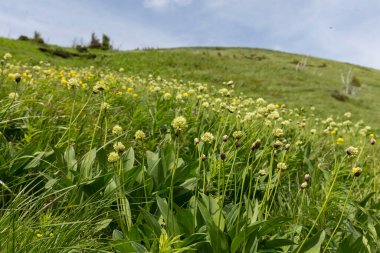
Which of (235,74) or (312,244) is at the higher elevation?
(312,244)

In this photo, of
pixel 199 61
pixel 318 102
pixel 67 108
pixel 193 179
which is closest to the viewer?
Result: pixel 193 179

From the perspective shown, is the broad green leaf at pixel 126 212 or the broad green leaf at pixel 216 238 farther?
the broad green leaf at pixel 126 212

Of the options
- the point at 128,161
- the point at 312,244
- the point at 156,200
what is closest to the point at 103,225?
the point at 156,200

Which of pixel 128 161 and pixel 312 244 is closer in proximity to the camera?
pixel 312 244

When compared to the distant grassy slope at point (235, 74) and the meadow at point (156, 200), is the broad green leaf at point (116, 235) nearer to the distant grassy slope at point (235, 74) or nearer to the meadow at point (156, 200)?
the meadow at point (156, 200)

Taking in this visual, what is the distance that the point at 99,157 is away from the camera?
265 cm

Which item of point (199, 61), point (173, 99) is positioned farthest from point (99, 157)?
point (199, 61)

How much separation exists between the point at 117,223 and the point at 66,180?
470 millimetres

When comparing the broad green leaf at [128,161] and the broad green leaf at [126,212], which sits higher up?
the broad green leaf at [128,161]

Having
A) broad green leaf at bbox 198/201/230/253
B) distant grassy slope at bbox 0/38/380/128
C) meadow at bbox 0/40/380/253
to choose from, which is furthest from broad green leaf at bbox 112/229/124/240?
distant grassy slope at bbox 0/38/380/128

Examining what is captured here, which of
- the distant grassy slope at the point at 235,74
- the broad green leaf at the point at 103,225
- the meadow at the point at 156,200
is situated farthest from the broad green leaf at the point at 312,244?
the distant grassy slope at the point at 235,74

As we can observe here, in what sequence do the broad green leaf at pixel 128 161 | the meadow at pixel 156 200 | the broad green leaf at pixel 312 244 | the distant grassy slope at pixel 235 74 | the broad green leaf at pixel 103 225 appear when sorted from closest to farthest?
the meadow at pixel 156 200 < the broad green leaf at pixel 312 244 < the broad green leaf at pixel 103 225 < the broad green leaf at pixel 128 161 < the distant grassy slope at pixel 235 74

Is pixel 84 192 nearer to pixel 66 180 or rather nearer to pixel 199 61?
A: pixel 66 180

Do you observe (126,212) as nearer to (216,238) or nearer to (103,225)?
(103,225)
